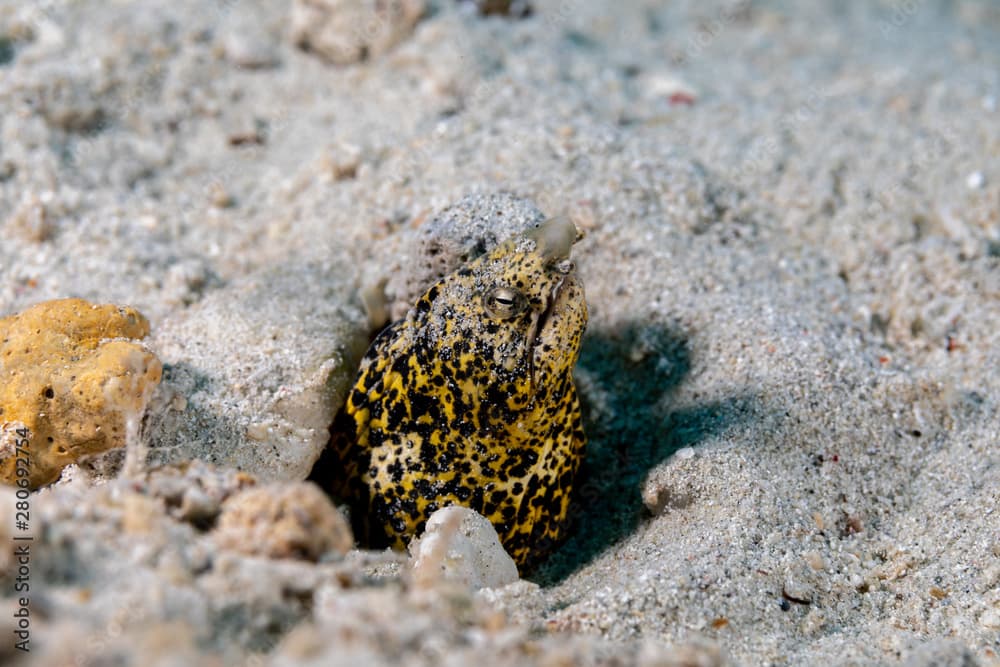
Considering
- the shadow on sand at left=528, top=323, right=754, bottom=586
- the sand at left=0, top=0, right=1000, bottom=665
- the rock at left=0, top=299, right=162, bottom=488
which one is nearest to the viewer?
the sand at left=0, top=0, right=1000, bottom=665

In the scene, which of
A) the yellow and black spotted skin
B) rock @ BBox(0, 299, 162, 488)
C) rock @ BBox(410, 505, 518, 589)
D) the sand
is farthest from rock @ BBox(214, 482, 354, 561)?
the yellow and black spotted skin

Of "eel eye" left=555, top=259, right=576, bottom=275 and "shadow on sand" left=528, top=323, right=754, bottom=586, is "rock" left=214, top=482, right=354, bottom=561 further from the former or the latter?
"shadow on sand" left=528, top=323, right=754, bottom=586

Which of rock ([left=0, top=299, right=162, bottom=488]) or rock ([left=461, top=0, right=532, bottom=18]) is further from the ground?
rock ([left=461, top=0, right=532, bottom=18])

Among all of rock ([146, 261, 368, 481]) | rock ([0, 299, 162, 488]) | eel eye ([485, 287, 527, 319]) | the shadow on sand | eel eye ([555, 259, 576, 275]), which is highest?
eel eye ([555, 259, 576, 275])

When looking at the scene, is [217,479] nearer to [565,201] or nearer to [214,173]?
[565,201]

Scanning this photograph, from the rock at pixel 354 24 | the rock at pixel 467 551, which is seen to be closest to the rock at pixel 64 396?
the rock at pixel 467 551

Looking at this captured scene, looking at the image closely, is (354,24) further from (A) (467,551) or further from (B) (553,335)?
(A) (467,551)

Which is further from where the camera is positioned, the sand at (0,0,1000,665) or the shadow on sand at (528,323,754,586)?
the shadow on sand at (528,323,754,586)

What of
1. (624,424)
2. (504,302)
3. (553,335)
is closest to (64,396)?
(504,302)
